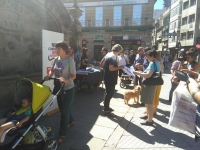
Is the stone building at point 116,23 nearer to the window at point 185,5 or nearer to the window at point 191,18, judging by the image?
the window at point 191,18

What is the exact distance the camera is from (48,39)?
4.16 meters

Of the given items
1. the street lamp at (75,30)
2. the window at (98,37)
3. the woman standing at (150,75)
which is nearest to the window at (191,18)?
the window at (98,37)

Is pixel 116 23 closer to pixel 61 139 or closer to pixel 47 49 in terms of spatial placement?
pixel 47 49

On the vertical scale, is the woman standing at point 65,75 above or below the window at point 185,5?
below

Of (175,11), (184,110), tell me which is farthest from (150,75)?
(175,11)

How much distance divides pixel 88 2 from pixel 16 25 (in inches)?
851

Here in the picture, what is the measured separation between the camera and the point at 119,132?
3.78 meters

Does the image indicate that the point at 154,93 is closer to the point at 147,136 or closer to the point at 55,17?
the point at 147,136

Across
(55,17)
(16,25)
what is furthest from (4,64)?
(55,17)

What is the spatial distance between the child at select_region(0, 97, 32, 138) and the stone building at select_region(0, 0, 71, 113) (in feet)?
7.80

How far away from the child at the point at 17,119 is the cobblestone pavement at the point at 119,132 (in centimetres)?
102

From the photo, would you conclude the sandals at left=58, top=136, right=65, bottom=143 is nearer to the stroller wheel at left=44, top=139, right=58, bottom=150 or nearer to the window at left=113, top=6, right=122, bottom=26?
the stroller wheel at left=44, top=139, right=58, bottom=150

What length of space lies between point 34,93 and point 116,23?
2281 cm

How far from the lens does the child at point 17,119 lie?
7.22 ft
